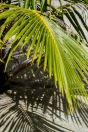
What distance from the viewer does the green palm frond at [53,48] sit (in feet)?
4.27

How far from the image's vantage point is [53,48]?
137 cm

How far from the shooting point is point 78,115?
7.23 ft

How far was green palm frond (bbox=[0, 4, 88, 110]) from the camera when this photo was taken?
1303 mm

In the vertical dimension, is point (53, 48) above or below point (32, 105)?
above

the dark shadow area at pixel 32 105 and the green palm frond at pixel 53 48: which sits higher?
the green palm frond at pixel 53 48

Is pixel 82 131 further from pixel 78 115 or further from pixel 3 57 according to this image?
pixel 3 57

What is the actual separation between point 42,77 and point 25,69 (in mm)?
154

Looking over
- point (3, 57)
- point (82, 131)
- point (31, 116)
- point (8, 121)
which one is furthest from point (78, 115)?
point (3, 57)

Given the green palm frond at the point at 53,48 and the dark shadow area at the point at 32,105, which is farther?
the dark shadow area at the point at 32,105

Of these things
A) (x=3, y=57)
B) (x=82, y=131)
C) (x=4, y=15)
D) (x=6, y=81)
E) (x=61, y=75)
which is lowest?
(x=82, y=131)

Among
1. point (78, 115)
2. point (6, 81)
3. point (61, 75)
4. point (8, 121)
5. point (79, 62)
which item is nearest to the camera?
point (61, 75)

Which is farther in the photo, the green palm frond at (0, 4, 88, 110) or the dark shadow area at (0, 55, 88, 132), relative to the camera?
the dark shadow area at (0, 55, 88, 132)

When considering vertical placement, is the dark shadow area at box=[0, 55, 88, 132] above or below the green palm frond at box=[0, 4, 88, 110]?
below

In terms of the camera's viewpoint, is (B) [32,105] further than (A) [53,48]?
Yes
